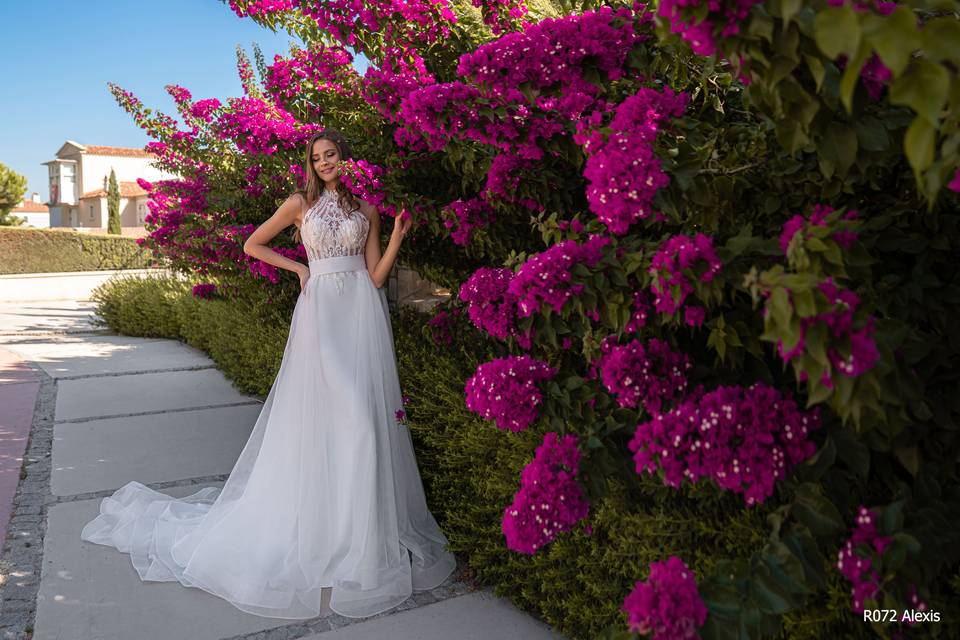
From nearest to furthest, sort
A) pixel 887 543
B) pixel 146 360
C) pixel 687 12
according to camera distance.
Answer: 1. pixel 687 12
2. pixel 887 543
3. pixel 146 360

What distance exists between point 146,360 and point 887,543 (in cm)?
874

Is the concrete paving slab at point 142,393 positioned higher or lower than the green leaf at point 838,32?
lower

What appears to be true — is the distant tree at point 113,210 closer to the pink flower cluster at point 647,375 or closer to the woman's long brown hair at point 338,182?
the woman's long brown hair at point 338,182

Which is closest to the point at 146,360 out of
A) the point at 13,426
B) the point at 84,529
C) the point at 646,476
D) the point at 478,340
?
the point at 13,426

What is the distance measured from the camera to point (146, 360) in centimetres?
894

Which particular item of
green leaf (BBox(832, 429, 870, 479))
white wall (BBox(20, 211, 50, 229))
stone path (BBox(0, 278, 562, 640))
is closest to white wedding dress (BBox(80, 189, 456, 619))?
stone path (BBox(0, 278, 562, 640))

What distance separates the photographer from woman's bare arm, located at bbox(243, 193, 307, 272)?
4152 mm

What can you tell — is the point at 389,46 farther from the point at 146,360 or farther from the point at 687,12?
the point at 146,360

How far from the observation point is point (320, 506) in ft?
11.7

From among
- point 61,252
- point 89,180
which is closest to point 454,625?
point 61,252

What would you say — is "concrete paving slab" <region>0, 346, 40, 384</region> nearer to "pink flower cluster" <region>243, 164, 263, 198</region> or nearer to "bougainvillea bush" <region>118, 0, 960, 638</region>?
"pink flower cluster" <region>243, 164, 263, 198</region>

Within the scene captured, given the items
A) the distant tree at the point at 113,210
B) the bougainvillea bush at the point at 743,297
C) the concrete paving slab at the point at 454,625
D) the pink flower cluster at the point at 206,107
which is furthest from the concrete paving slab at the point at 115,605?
the distant tree at the point at 113,210

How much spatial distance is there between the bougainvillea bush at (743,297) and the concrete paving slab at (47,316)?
38.3ft

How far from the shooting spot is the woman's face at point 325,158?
3936 mm
